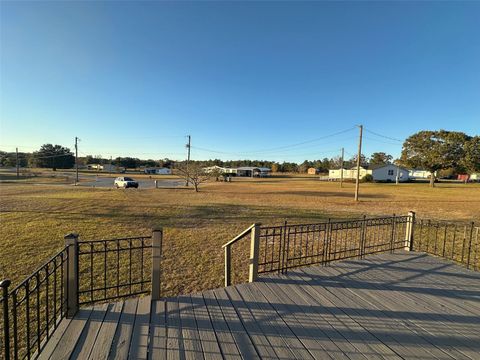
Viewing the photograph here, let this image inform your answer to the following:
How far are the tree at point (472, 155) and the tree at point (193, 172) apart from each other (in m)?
36.1

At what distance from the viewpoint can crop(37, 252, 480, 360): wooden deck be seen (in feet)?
7.75

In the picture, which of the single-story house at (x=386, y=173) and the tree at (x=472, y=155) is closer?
the tree at (x=472, y=155)

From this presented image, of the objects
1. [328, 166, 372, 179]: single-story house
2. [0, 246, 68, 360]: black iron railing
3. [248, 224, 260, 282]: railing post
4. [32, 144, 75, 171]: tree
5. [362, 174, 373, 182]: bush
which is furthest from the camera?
[32, 144, 75, 171]: tree

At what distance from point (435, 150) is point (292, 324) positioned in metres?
43.5

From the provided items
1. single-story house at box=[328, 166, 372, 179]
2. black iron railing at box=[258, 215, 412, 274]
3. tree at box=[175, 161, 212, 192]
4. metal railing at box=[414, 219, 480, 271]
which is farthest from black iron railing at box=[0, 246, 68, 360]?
single-story house at box=[328, 166, 372, 179]

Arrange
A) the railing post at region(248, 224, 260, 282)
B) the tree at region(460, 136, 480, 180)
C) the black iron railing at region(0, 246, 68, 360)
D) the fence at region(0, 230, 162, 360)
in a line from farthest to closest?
the tree at region(460, 136, 480, 180) < the railing post at region(248, 224, 260, 282) < the fence at region(0, 230, 162, 360) < the black iron railing at region(0, 246, 68, 360)

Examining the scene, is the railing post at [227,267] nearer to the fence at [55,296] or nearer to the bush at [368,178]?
the fence at [55,296]

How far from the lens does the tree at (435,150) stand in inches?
1358

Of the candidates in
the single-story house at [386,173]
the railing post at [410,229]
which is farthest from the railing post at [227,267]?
the single-story house at [386,173]

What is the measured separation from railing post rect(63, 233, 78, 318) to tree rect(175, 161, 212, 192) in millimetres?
23115

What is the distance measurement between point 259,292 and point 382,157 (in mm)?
93159

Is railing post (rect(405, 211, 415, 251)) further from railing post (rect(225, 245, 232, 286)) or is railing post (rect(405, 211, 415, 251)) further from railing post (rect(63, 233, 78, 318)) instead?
railing post (rect(63, 233, 78, 318))

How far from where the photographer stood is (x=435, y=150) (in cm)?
3519

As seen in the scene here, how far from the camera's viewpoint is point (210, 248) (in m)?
6.83
